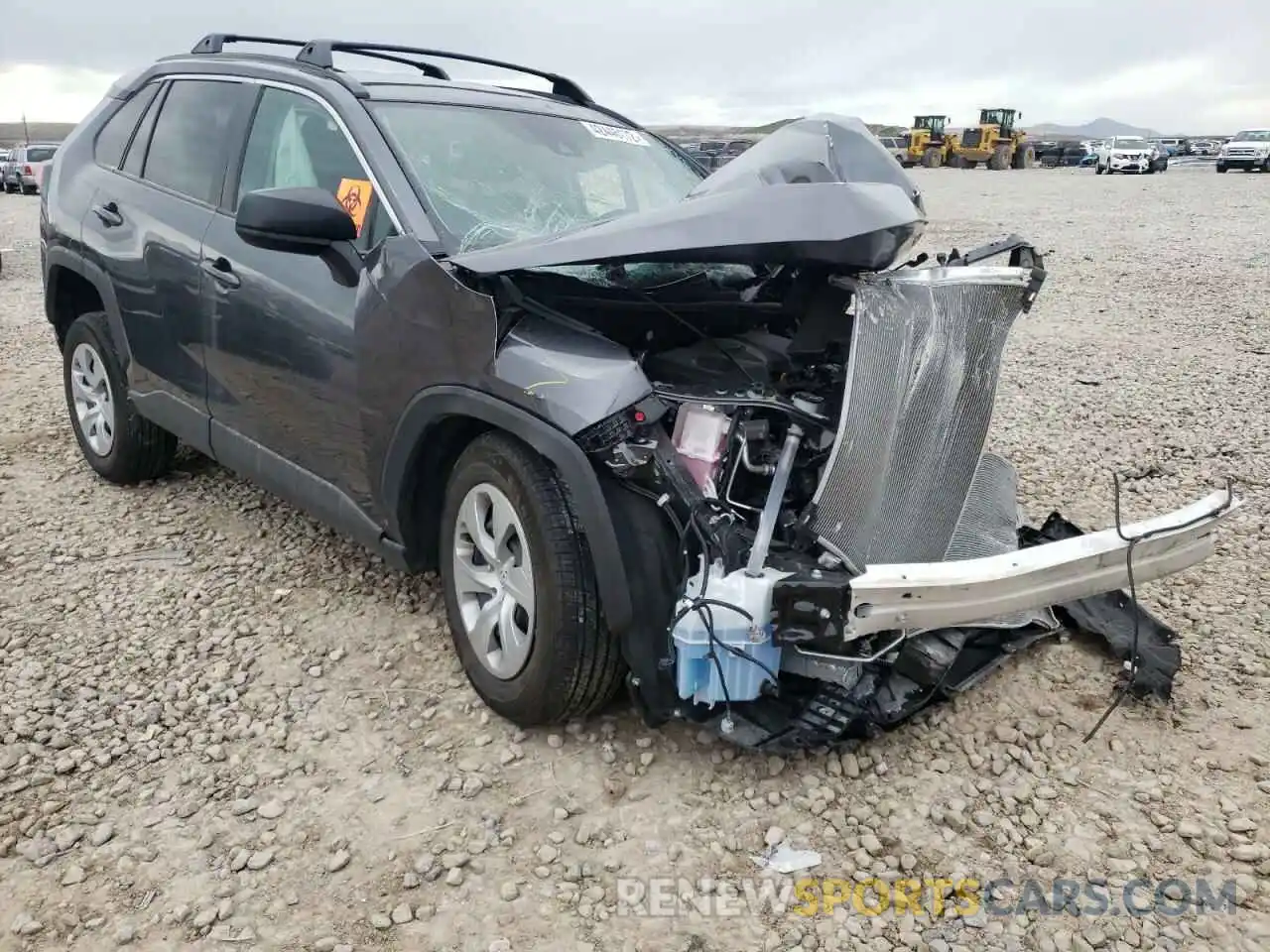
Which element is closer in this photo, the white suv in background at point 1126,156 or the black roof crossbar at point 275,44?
the black roof crossbar at point 275,44

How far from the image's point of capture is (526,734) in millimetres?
3020

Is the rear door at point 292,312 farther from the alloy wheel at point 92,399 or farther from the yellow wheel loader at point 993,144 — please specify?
the yellow wheel loader at point 993,144

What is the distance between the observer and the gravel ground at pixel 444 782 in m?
2.35

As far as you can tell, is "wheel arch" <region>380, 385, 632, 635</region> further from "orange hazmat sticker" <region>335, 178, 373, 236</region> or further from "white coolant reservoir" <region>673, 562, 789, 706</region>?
"orange hazmat sticker" <region>335, 178, 373, 236</region>

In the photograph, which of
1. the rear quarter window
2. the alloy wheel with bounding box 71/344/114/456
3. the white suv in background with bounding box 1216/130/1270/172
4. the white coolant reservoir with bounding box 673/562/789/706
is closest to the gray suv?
the white coolant reservoir with bounding box 673/562/789/706

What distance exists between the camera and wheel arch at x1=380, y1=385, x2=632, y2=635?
2555 millimetres

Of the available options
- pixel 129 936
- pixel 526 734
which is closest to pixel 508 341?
pixel 526 734

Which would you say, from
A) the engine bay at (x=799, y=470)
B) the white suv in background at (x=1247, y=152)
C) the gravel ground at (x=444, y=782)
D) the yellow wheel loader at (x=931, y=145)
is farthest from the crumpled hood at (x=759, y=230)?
the yellow wheel loader at (x=931, y=145)

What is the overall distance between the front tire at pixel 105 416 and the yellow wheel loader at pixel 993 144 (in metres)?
43.4

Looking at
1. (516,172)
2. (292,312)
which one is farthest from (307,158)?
(516,172)

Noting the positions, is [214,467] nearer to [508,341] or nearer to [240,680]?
[240,680]

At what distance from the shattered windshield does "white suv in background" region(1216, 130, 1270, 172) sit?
4055 cm

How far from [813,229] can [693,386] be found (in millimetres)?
539

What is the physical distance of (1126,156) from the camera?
123 ft
